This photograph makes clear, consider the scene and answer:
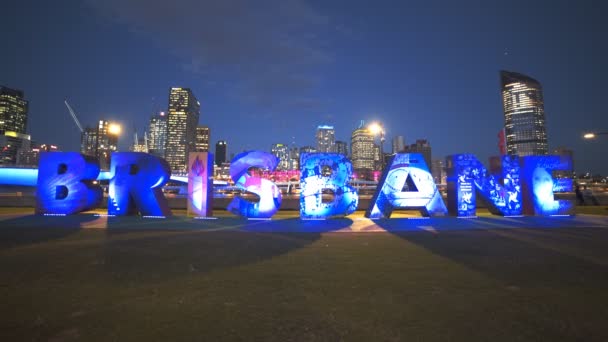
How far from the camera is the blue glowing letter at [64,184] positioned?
45.5ft

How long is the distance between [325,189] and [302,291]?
9602mm

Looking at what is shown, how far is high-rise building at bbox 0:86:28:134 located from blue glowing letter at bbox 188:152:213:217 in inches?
8017

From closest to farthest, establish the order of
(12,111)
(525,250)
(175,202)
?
(525,250) → (175,202) → (12,111)

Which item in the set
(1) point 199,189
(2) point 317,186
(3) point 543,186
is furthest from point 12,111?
(3) point 543,186

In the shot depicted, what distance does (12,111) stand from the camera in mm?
153625

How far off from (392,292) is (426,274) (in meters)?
1.20

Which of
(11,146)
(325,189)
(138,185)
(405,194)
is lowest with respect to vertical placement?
(405,194)

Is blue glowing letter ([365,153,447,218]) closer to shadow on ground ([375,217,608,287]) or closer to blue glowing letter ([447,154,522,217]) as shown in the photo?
blue glowing letter ([447,154,522,217])

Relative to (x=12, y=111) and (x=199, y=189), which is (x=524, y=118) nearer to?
(x=199, y=189)

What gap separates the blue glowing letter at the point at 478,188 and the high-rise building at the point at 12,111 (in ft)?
704

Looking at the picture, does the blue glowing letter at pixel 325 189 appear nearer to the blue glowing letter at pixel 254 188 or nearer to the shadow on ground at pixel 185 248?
the blue glowing letter at pixel 254 188

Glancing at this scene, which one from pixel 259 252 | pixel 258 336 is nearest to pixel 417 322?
pixel 258 336

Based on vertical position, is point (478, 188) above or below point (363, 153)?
below

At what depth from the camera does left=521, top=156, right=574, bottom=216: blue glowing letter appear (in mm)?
14375
